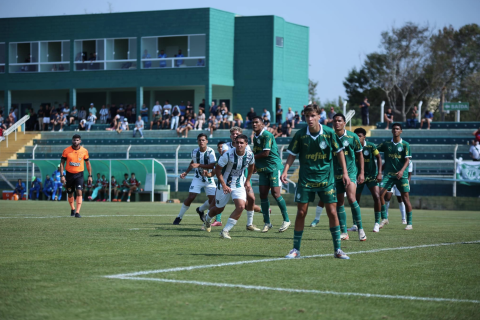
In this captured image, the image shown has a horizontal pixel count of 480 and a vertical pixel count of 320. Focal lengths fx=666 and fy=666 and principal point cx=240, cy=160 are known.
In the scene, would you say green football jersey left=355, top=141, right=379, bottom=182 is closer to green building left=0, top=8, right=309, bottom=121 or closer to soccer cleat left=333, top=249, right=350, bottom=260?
soccer cleat left=333, top=249, right=350, bottom=260

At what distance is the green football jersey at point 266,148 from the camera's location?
13.1 metres

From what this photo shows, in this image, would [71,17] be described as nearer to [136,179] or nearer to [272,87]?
[272,87]

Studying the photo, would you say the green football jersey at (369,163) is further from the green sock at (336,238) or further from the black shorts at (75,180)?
the black shorts at (75,180)

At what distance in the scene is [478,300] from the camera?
20.2ft

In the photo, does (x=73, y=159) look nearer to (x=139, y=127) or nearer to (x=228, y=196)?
(x=228, y=196)

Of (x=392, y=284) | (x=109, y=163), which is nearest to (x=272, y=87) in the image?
(x=109, y=163)

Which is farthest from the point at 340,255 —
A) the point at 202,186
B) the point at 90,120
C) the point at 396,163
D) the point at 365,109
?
the point at 90,120

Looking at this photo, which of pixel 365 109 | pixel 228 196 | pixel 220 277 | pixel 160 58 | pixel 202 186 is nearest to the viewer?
pixel 220 277

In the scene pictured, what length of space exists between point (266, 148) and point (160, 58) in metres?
35.4

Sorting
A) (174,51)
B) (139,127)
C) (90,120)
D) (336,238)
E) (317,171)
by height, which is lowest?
(336,238)

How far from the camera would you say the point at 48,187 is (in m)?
33.9

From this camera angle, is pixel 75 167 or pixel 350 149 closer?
pixel 350 149

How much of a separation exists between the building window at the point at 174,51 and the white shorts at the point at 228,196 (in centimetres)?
3501

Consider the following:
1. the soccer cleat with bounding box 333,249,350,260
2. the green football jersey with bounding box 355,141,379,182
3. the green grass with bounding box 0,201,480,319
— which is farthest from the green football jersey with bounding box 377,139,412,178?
the soccer cleat with bounding box 333,249,350,260
